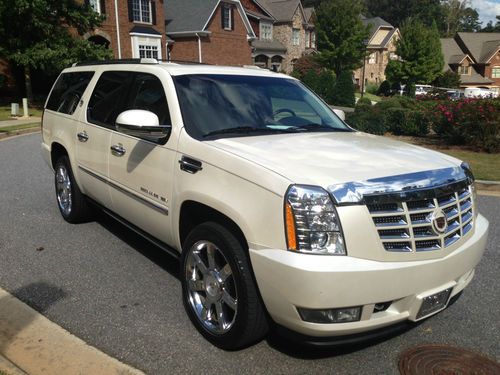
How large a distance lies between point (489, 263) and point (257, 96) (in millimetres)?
2805

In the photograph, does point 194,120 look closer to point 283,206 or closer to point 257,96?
point 257,96

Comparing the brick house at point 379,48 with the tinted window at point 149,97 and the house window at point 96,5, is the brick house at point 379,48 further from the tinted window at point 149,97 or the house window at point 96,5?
the tinted window at point 149,97

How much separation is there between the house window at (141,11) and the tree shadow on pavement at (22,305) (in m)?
32.5

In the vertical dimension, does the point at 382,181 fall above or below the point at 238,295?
above

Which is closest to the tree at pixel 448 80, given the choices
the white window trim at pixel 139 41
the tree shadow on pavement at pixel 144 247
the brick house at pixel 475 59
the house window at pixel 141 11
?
the brick house at pixel 475 59

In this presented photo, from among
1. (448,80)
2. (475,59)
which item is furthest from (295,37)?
(475,59)

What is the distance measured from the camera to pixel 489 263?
16.0ft

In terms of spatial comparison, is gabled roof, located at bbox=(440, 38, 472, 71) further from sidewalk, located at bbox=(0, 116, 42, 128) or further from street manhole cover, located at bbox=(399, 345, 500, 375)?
street manhole cover, located at bbox=(399, 345, 500, 375)

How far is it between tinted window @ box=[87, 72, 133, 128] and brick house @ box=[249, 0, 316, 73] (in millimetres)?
43432

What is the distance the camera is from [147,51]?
34.8 meters

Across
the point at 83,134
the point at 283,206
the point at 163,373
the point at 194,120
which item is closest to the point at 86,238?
the point at 83,134

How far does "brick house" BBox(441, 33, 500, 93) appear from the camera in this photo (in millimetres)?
64869

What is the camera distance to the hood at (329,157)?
2859mm

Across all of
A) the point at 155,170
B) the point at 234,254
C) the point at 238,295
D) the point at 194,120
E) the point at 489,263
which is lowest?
the point at 489,263
